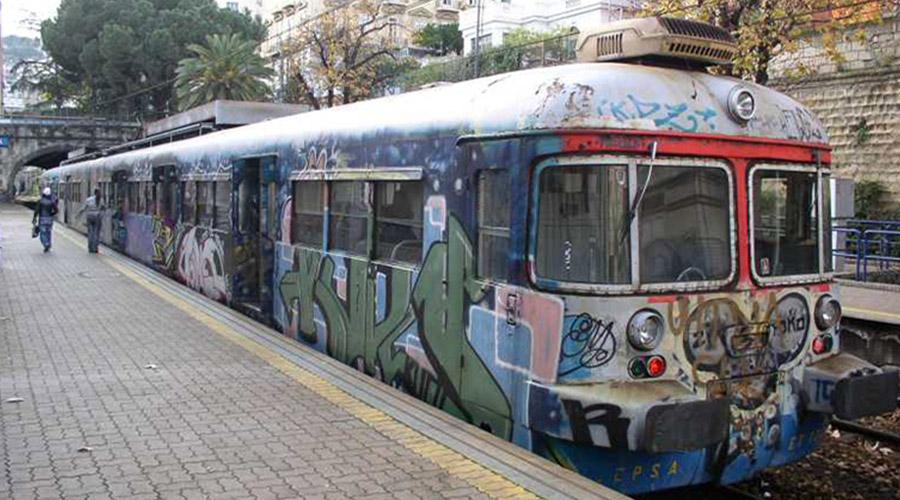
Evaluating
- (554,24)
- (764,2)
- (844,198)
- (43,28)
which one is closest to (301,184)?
(764,2)

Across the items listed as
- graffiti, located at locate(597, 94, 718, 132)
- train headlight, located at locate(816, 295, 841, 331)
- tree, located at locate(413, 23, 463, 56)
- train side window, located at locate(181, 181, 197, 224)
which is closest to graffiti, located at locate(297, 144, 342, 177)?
Answer: graffiti, located at locate(597, 94, 718, 132)

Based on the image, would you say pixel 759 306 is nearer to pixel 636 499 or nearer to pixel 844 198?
pixel 636 499

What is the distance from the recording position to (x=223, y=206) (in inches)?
494

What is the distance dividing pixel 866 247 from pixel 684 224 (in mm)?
12538

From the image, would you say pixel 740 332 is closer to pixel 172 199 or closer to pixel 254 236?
pixel 254 236

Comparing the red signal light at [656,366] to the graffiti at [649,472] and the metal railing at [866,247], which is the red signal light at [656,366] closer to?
the graffiti at [649,472]

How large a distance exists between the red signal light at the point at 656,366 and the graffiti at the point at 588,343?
246mm

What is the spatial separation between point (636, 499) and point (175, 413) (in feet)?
11.1

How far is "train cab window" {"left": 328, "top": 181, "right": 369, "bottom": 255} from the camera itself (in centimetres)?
786

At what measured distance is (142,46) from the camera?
6191 centimetres

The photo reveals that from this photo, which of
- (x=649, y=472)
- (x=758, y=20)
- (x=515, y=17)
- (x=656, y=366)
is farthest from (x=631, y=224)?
(x=515, y=17)

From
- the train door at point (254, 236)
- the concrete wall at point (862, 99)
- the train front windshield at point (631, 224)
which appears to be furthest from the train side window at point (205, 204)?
the concrete wall at point (862, 99)

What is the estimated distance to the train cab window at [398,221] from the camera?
6914mm

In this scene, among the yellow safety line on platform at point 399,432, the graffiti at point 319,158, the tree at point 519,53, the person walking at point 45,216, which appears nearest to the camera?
the yellow safety line on platform at point 399,432
